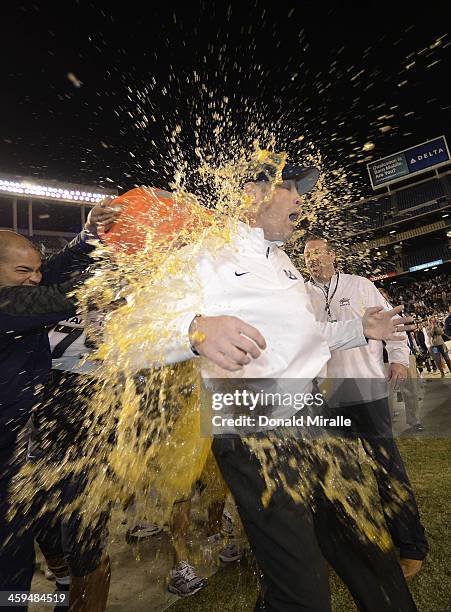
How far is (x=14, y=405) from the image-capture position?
204 cm

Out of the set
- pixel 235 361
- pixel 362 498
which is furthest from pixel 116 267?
pixel 362 498

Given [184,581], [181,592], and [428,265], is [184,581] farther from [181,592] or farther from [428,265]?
[428,265]

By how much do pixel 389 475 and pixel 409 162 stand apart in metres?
36.0

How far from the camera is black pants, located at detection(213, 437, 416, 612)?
1443mm

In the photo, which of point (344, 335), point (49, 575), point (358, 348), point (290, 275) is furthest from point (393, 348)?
point (49, 575)

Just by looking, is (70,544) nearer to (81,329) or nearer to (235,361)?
(81,329)

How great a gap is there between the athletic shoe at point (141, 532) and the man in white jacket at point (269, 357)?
208cm

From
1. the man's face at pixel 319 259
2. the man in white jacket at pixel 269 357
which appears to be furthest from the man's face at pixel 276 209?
the man's face at pixel 319 259

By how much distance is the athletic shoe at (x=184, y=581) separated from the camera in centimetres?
249

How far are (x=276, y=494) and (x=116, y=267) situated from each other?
182cm

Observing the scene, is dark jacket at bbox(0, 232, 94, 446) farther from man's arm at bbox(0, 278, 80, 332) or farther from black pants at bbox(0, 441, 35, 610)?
black pants at bbox(0, 441, 35, 610)

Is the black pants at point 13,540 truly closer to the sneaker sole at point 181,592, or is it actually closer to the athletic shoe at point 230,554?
the sneaker sole at point 181,592

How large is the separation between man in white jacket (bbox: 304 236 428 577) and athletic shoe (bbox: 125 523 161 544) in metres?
1.99

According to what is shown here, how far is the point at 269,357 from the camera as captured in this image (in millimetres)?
1678
